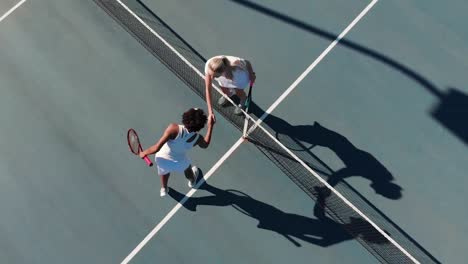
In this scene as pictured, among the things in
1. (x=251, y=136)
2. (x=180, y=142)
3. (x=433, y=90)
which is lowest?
(x=180, y=142)

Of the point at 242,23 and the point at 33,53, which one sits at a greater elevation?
the point at 242,23

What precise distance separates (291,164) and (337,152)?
935mm

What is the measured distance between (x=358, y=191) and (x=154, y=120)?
395 cm

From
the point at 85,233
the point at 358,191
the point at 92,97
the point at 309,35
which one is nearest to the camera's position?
the point at 85,233

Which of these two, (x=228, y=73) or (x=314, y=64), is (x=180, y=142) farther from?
(x=314, y=64)

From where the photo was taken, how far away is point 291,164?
8.11 m

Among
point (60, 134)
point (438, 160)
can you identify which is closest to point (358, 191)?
point (438, 160)

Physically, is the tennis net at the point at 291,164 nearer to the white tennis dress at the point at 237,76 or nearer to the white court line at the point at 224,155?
the white court line at the point at 224,155

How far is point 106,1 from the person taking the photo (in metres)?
9.58

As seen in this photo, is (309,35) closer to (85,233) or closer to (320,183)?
(320,183)

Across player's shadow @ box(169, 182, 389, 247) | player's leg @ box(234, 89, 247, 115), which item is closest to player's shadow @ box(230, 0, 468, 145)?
player's leg @ box(234, 89, 247, 115)

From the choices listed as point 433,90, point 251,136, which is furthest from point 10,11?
point 433,90

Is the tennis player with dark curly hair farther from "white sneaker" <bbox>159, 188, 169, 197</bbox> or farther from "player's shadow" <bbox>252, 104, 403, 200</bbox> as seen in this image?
"player's shadow" <bbox>252, 104, 403, 200</bbox>

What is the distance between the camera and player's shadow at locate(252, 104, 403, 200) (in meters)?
8.08
